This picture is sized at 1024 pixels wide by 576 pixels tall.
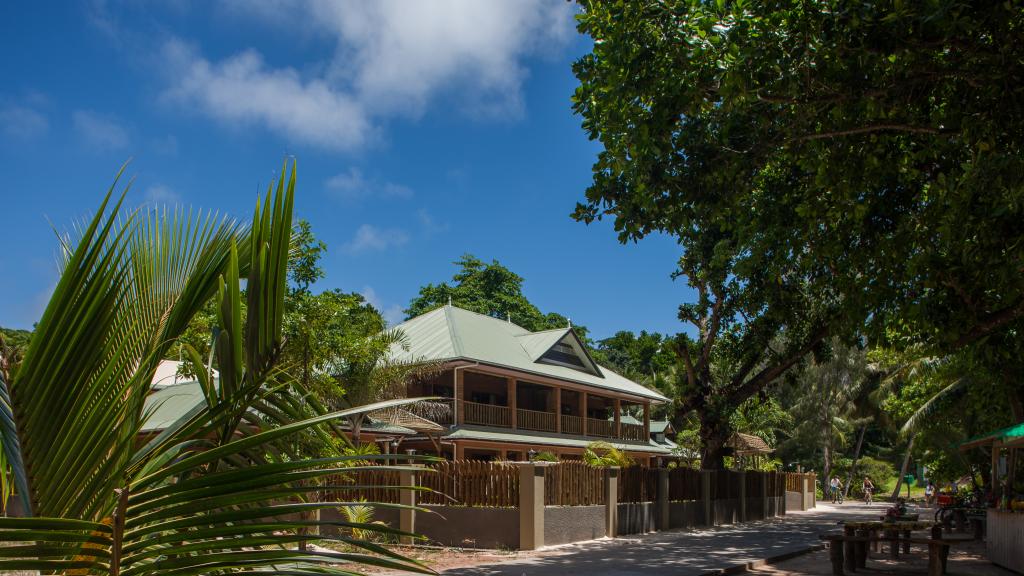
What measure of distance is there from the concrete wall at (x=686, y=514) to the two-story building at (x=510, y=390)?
24.6 feet

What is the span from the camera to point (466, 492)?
54.2 feet

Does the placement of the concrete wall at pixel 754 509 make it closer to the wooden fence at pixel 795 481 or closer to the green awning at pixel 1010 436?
the wooden fence at pixel 795 481

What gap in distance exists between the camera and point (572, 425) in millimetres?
33938

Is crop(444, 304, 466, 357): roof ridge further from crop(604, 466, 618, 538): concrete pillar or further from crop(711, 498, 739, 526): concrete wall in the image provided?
crop(604, 466, 618, 538): concrete pillar

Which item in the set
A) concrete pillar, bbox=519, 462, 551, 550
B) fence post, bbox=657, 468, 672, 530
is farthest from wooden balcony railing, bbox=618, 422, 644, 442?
concrete pillar, bbox=519, 462, 551, 550

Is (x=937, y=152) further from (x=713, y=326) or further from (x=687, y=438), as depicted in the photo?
(x=687, y=438)

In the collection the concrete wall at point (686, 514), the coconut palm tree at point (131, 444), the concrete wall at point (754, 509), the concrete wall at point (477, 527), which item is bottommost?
the concrete wall at point (754, 509)

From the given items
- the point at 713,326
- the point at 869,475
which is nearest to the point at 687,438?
the point at 869,475

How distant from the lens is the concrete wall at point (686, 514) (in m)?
22.3

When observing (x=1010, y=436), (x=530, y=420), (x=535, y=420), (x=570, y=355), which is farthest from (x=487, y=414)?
(x=1010, y=436)

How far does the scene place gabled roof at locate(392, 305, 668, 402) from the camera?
2884 cm

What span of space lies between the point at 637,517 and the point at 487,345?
39.7 feet

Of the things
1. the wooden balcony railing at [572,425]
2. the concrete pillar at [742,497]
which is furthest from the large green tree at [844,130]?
the wooden balcony railing at [572,425]

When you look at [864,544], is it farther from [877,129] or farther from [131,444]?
[131,444]
